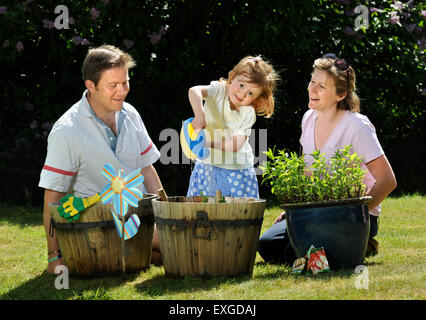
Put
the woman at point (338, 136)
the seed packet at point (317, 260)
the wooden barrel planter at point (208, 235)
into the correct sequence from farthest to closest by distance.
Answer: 1. the woman at point (338, 136)
2. the seed packet at point (317, 260)
3. the wooden barrel planter at point (208, 235)

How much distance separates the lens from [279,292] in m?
3.04

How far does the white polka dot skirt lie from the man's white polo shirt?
2.12ft

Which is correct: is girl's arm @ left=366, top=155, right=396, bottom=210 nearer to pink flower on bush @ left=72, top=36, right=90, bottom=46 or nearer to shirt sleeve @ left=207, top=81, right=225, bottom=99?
shirt sleeve @ left=207, top=81, right=225, bottom=99

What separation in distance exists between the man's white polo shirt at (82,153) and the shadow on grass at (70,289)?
57cm

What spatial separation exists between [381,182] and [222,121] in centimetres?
121

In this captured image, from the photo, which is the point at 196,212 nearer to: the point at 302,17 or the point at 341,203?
the point at 341,203

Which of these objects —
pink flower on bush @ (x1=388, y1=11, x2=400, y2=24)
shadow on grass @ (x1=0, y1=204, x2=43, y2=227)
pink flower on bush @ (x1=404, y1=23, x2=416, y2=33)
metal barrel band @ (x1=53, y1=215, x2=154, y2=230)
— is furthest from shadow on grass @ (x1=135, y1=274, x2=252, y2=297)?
pink flower on bush @ (x1=404, y1=23, x2=416, y2=33)

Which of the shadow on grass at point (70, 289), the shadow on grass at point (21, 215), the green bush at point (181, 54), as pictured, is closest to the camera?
the shadow on grass at point (70, 289)

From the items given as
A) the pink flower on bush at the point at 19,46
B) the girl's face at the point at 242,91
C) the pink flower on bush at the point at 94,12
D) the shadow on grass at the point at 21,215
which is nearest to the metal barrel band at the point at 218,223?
the girl's face at the point at 242,91

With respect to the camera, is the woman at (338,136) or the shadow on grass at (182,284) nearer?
the shadow on grass at (182,284)

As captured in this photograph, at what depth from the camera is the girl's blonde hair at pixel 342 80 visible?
401cm

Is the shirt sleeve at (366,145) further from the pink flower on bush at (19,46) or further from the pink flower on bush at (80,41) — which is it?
the pink flower on bush at (19,46)

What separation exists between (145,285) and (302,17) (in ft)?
14.2

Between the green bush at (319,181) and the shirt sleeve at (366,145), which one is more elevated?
the shirt sleeve at (366,145)
